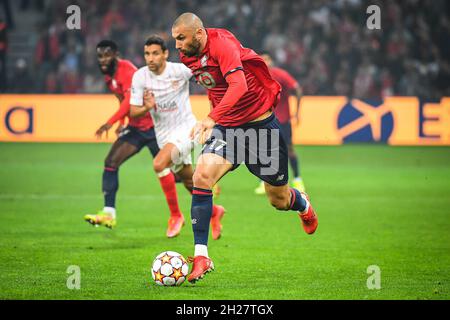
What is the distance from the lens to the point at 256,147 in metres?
7.26

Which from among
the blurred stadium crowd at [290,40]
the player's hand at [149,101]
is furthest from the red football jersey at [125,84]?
the blurred stadium crowd at [290,40]

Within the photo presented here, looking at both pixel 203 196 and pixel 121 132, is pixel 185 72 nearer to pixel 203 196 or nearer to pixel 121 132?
pixel 121 132

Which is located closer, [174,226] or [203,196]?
[203,196]

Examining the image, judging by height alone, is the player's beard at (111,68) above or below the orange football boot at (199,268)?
above

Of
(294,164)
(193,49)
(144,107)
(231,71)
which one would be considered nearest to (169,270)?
(231,71)

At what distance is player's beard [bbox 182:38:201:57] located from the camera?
22.4 feet

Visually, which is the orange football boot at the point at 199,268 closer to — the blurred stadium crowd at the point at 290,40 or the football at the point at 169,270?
the football at the point at 169,270

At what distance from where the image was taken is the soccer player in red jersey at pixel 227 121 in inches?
262

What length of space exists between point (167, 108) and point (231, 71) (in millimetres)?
3074

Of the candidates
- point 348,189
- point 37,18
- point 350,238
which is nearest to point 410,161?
point 348,189

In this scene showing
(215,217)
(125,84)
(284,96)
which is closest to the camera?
(215,217)

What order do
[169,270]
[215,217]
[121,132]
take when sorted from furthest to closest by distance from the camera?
[121,132] < [215,217] < [169,270]

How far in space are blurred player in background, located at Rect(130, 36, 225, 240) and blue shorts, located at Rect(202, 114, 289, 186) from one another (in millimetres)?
1808

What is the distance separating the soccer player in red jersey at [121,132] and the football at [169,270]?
9.92ft
